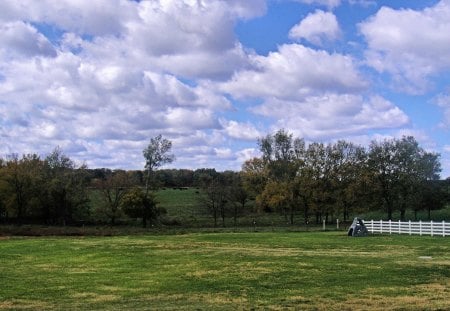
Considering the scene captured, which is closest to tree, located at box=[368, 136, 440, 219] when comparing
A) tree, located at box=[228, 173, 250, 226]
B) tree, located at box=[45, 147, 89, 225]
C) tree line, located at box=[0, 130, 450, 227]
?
tree line, located at box=[0, 130, 450, 227]

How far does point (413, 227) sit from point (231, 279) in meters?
28.8

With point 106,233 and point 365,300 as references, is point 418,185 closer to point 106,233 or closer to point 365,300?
point 106,233

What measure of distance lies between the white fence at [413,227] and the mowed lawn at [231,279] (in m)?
11.6

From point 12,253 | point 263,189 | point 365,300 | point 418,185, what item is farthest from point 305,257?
point 263,189

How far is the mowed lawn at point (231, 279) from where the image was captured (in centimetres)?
1434

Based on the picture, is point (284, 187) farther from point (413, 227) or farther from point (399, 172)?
point (413, 227)

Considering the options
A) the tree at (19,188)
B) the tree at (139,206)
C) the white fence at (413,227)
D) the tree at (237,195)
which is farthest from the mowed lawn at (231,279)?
the tree at (237,195)

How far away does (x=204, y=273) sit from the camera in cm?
2020

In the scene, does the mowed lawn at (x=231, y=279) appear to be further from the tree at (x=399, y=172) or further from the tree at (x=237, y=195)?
the tree at (x=237, y=195)

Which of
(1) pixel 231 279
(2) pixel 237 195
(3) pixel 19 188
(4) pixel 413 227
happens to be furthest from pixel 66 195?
(1) pixel 231 279

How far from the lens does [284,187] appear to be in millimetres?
79125

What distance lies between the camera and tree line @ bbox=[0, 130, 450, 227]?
7500cm

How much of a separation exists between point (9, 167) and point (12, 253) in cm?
5332

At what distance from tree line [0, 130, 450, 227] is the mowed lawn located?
4600 cm
